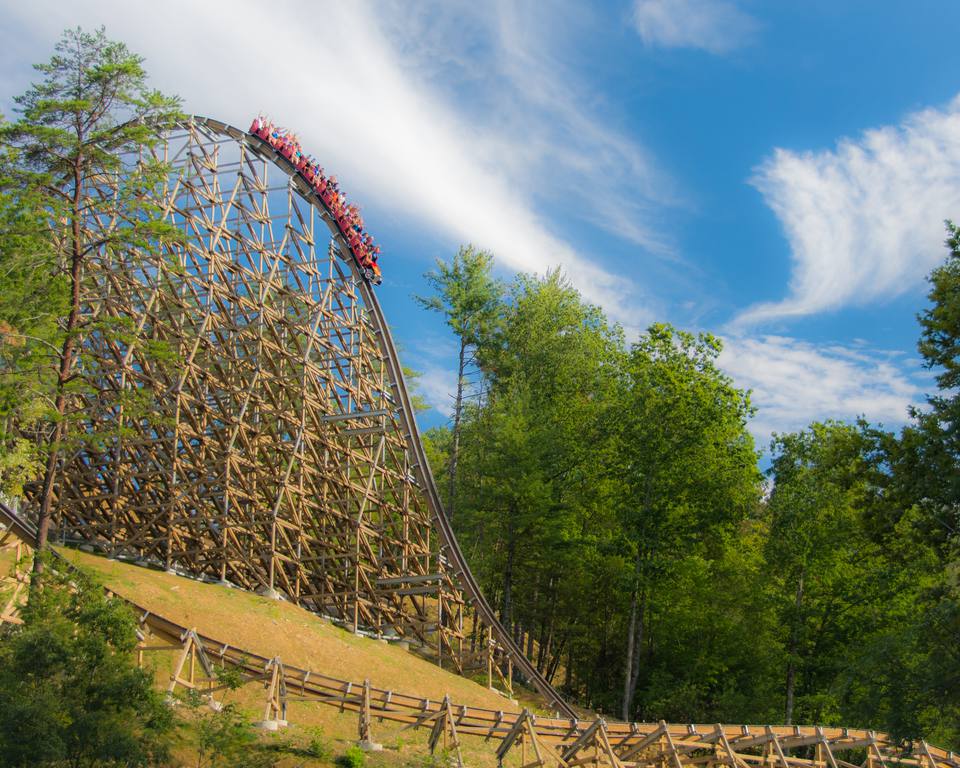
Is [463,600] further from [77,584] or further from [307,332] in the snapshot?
[77,584]

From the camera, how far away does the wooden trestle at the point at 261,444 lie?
24.7 metres

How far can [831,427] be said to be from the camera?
31.4 meters

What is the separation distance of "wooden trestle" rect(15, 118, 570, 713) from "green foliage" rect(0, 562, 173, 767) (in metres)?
12.0

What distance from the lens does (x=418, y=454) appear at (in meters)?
27.1

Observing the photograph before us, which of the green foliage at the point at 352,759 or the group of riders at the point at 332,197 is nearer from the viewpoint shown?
the green foliage at the point at 352,759

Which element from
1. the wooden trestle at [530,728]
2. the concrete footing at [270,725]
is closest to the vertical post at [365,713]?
the wooden trestle at [530,728]

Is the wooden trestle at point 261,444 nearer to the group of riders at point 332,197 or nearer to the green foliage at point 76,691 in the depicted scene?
the group of riders at point 332,197

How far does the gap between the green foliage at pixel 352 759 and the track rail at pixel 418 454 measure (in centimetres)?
1066

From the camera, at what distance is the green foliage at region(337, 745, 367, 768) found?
48.4ft

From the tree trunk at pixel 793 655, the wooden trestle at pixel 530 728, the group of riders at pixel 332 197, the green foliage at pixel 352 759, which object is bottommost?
the green foliage at pixel 352 759

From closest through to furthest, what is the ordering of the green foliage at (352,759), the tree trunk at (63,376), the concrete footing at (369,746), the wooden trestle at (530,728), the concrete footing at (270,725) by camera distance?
the tree trunk at (63,376), the green foliage at (352,759), the concrete footing at (270,725), the wooden trestle at (530,728), the concrete footing at (369,746)

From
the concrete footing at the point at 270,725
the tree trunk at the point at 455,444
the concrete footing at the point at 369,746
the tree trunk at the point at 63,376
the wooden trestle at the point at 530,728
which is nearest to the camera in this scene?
the tree trunk at the point at 63,376

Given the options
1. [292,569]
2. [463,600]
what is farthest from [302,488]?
[463,600]

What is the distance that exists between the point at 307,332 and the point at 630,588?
1346 centimetres
